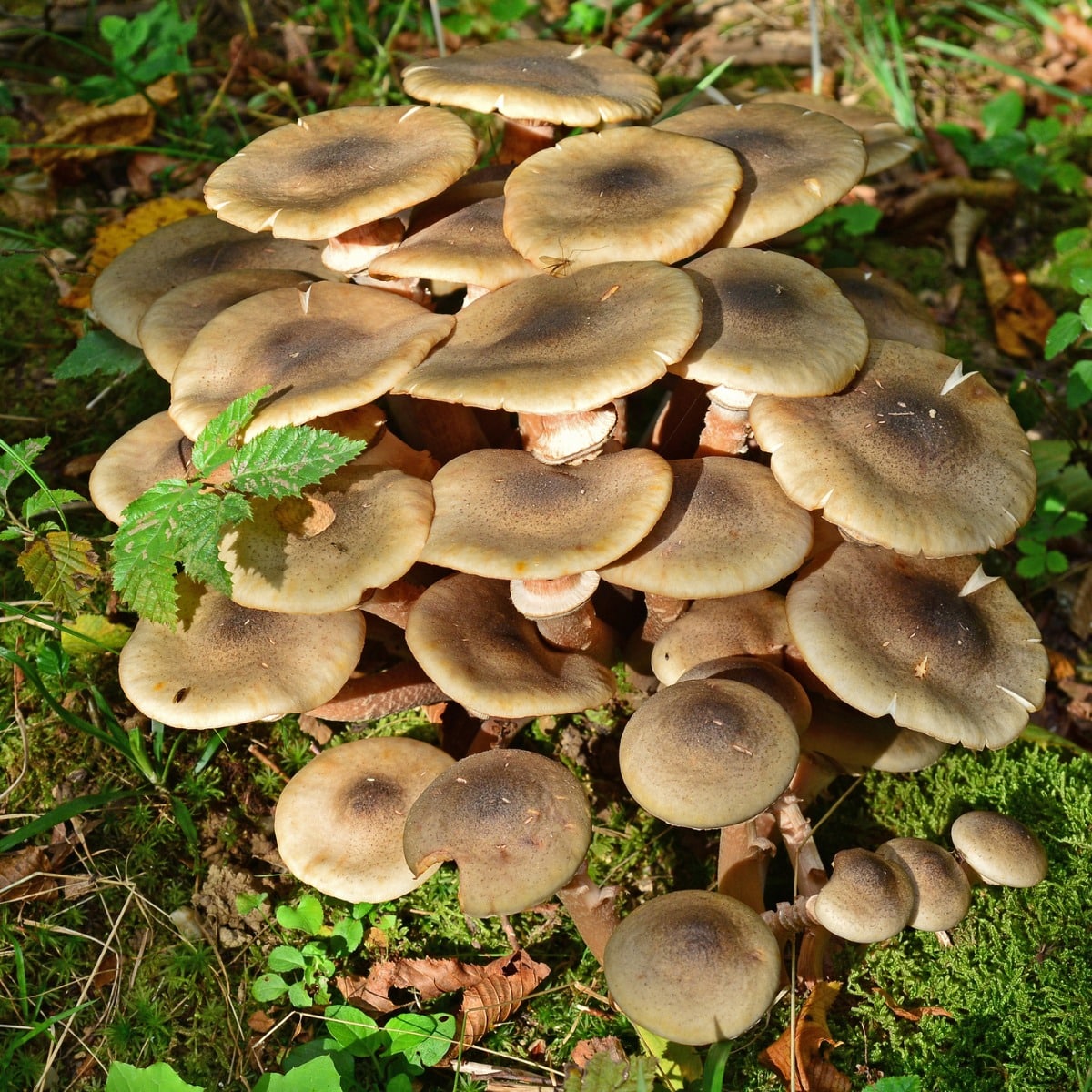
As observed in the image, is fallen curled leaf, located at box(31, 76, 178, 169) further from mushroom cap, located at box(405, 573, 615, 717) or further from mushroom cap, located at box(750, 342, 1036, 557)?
mushroom cap, located at box(750, 342, 1036, 557)

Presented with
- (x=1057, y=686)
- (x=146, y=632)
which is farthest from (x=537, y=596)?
(x=1057, y=686)

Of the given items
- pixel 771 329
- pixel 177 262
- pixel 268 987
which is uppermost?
pixel 771 329

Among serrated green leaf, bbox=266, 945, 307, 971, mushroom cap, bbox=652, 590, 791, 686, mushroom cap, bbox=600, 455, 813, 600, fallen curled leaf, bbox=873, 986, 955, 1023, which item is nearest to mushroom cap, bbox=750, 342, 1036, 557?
mushroom cap, bbox=600, 455, 813, 600

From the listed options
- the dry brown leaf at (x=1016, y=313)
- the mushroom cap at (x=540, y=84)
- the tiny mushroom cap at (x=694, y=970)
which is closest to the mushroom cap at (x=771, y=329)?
the mushroom cap at (x=540, y=84)

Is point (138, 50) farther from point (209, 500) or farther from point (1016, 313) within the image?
point (1016, 313)

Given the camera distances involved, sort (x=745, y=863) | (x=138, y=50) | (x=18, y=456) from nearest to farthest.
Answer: (x=745, y=863), (x=18, y=456), (x=138, y=50)

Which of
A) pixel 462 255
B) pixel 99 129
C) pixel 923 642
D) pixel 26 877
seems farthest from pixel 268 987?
pixel 99 129

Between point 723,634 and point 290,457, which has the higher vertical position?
point 290,457
